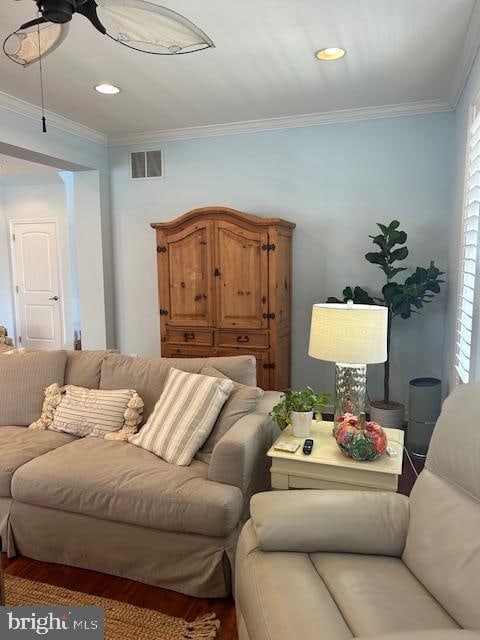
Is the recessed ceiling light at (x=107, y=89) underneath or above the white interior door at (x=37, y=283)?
above

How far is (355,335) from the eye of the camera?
2.01m

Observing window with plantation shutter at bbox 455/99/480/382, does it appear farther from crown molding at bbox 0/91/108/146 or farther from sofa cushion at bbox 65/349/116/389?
crown molding at bbox 0/91/108/146

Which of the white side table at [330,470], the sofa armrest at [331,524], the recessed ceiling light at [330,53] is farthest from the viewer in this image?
the recessed ceiling light at [330,53]

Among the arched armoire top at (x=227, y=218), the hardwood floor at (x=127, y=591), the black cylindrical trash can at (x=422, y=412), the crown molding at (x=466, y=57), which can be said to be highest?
the crown molding at (x=466, y=57)

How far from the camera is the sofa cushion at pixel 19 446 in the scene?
2211 mm

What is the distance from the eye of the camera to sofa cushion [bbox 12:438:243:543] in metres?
1.89

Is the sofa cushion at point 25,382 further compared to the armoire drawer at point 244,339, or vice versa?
the armoire drawer at point 244,339

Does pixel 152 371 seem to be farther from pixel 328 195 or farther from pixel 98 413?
pixel 328 195

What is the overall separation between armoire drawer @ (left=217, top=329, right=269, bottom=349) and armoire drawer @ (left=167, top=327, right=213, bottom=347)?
99mm

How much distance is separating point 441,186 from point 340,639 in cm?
346

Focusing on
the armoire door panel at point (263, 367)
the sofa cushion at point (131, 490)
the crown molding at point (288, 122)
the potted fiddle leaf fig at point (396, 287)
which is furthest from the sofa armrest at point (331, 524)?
the crown molding at point (288, 122)

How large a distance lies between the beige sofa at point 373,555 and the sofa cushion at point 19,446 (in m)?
1.24

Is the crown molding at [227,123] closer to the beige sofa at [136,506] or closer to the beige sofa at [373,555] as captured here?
the beige sofa at [136,506]

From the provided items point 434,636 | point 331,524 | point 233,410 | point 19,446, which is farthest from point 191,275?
point 434,636
